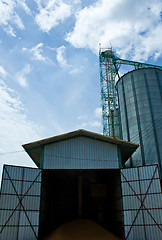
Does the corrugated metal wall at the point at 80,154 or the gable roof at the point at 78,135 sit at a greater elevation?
the gable roof at the point at 78,135

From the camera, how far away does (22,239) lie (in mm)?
22547

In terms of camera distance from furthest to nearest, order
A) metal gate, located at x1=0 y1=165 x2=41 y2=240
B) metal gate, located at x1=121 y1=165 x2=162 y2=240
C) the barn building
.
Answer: the barn building → metal gate, located at x1=0 y1=165 x2=41 y2=240 → metal gate, located at x1=121 y1=165 x2=162 y2=240

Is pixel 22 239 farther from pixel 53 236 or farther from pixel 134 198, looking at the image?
pixel 134 198

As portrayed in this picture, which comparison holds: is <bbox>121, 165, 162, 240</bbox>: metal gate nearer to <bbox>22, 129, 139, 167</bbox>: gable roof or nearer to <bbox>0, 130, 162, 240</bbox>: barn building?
<bbox>0, 130, 162, 240</bbox>: barn building

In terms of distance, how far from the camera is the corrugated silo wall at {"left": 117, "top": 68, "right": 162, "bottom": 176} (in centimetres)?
3625

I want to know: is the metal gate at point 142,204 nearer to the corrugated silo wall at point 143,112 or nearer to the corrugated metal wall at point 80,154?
the corrugated metal wall at point 80,154

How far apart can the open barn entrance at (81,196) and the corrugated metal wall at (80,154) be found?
11.0ft

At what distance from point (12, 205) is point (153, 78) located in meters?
32.2

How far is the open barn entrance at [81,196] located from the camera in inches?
1243

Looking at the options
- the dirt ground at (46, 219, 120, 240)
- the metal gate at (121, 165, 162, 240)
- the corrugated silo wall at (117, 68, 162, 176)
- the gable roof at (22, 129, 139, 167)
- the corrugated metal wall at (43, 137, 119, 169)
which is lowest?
the dirt ground at (46, 219, 120, 240)

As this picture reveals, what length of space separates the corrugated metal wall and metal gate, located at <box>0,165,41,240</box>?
2565mm

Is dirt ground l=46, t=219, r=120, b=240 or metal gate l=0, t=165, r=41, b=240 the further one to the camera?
dirt ground l=46, t=219, r=120, b=240

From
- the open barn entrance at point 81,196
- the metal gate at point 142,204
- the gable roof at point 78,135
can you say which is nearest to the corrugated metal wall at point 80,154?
the gable roof at point 78,135

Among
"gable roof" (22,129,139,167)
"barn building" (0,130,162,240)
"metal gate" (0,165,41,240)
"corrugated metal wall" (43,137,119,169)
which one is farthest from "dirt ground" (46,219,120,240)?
"gable roof" (22,129,139,167)
